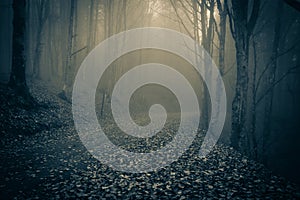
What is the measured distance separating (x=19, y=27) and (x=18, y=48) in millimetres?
1251

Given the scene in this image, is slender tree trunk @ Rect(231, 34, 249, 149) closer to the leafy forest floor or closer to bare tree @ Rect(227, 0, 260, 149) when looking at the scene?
bare tree @ Rect(227, 0, 260, 149)

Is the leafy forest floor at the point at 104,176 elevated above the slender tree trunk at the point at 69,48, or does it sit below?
below

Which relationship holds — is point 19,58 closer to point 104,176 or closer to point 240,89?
point 104,176

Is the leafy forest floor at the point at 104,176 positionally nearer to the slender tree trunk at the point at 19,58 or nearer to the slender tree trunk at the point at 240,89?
the slender tree trunk at the point at 240,89

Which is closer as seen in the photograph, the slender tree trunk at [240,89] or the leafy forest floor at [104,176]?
the leafy forest floor at [104,176]

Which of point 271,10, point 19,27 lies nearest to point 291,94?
point 271,10

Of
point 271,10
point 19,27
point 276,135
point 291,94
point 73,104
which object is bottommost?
point 276,135

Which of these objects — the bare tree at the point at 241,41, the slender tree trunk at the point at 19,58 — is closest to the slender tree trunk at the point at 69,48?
the slender tree trunk at the point at 19,58

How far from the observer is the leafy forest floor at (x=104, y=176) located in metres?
5.56

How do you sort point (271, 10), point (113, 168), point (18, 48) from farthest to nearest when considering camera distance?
point (271, 10)
point (18, 48)
point (113, 168)

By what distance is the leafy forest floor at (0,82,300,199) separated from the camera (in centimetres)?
556

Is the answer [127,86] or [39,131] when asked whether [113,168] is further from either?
[127,86]

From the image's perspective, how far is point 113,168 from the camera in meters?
7.41

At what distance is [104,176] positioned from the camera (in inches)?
263
